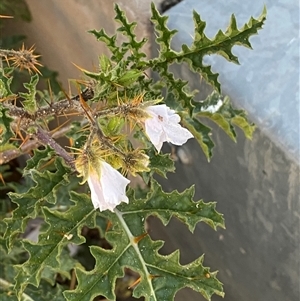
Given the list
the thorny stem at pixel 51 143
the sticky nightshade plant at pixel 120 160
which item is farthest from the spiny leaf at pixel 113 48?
the thorny stem at pixel 51 143

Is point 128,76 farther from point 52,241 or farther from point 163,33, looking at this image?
point 52,241

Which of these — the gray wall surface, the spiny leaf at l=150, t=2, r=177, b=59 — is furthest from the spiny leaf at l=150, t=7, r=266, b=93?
the gray wall surface

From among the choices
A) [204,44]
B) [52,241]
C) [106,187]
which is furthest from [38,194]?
[204,44]

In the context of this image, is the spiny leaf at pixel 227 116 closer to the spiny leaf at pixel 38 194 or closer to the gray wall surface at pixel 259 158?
the gray wall surface at pixel 259 158

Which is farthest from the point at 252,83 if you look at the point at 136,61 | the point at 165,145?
the point at 165,145

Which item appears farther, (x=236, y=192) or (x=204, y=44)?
(x=236, y=192)

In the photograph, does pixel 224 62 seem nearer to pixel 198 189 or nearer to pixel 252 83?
pixel 252 83
